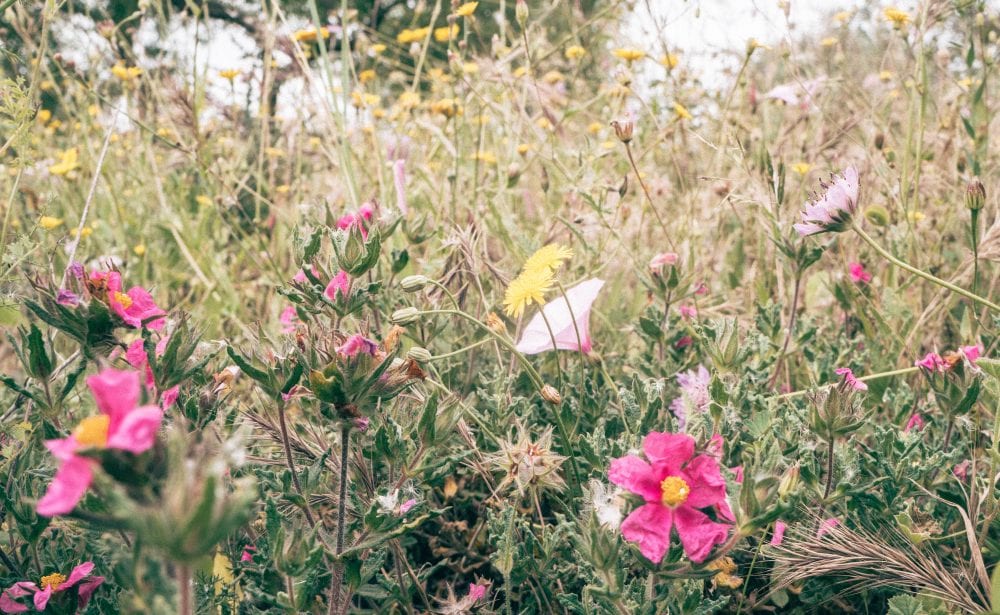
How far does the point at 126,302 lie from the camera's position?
88cm

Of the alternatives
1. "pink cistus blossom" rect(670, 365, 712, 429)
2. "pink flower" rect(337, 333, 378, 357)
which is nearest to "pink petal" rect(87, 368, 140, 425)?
"pink flower" rect(337, 333, 378, 357)

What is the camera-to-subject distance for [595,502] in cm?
80

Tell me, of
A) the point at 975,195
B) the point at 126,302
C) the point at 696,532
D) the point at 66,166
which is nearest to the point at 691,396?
the point at 696,532

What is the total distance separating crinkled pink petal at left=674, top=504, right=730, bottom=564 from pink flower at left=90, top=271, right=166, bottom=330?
63 centimetres

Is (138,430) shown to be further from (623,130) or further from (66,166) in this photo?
(66,166)

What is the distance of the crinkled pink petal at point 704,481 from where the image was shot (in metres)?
0.77

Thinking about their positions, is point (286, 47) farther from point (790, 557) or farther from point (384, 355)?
point (790, 557)

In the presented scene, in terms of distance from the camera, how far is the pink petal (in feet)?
1.63

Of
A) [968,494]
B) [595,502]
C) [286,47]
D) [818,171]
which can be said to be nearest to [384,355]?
[595,502]

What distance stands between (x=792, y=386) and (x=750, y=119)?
1.53m

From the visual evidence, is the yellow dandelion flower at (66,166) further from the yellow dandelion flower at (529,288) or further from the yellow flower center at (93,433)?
Answer: the yellow flower center at (93,433)

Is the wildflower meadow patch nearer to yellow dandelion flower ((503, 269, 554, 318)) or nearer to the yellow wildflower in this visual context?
yellow dandelion flower ((503, 269, 554, 318))

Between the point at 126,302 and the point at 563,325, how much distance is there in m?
0.65

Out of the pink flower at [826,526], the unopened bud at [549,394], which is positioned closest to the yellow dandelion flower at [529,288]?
the unopened bud at [549,394]
